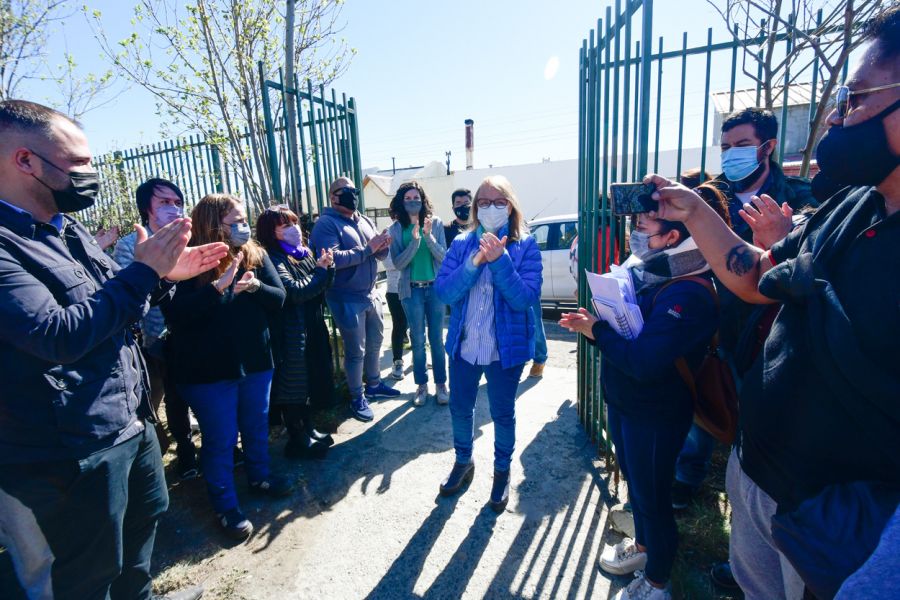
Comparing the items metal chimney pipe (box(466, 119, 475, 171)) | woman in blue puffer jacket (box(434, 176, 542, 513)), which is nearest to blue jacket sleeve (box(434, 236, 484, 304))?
woman in blue puffer jacket (box(434, 176, 542, 513))

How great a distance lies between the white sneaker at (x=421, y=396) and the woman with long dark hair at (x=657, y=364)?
2.46 metres

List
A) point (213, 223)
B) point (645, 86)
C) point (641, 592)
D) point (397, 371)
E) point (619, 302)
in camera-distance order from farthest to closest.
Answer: point (397, 371)
point (213, 223)
point (645, 86)
point (641, 592)
point (619, 302)

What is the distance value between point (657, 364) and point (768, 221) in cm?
68

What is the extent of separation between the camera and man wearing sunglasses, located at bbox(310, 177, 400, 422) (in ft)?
13.1

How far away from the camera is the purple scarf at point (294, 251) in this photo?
11.1ft

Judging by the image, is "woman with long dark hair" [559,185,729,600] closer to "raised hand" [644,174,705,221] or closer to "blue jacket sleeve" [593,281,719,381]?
"blue jacket sleeve" [593,281,719,381]

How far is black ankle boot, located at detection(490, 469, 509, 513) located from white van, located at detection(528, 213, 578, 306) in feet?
18.2

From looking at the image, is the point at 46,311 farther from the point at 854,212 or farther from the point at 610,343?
the point at 854,212

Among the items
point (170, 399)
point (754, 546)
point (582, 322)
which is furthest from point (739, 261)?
point (170, 399)

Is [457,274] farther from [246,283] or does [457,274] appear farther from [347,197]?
[347,197]

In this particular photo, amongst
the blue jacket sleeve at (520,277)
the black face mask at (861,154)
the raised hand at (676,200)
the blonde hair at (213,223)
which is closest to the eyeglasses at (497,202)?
the blue jacket sleeve at (520,277)

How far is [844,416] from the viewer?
1.12 m

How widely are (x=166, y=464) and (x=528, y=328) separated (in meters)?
2.89

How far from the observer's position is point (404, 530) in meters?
2.71
